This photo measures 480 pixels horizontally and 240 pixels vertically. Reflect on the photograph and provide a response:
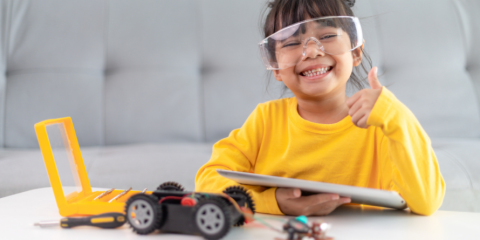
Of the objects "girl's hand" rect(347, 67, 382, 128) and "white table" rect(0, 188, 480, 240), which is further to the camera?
"girl's hand" rect(347, 67, 382, 128)

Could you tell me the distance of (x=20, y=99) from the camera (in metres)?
1.52

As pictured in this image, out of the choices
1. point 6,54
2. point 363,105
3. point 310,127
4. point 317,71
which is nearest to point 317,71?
point 317,71

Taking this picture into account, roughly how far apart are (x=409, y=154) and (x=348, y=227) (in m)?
0.17

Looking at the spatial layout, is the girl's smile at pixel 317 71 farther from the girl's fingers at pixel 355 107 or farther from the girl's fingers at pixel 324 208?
the girl's fingers at pixel 324 208

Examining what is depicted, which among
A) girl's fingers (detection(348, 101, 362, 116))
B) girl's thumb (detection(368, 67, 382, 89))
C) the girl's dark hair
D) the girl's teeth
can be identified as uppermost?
the girl's dark hair

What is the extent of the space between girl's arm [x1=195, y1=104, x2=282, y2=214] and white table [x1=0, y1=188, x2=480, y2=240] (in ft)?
0.53

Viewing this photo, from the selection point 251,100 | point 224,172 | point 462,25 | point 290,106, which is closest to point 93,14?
point 251,100

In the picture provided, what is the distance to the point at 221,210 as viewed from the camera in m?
0.42

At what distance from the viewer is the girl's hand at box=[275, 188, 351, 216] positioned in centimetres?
55

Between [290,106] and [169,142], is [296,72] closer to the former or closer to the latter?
[290,106]

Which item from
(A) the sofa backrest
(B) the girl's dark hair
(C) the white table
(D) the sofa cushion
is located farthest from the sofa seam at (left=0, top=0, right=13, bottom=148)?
(B) the girl's dark hair

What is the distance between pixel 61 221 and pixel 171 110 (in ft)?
3.37

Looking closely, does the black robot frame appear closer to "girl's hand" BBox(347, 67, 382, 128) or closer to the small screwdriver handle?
the small screwdriver handle

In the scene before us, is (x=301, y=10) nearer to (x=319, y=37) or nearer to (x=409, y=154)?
(x=319, y=37)
